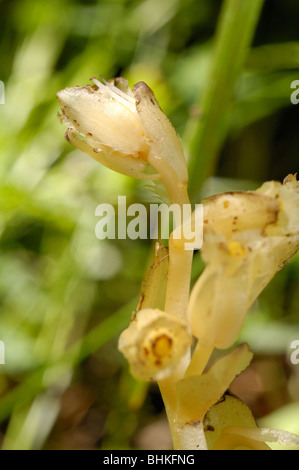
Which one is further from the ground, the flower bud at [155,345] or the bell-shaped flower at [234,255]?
the bell-shaped flower at [234,255]

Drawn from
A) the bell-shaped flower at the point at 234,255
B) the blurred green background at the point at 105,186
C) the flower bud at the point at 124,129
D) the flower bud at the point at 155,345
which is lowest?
the flower bud at the point at 155,345

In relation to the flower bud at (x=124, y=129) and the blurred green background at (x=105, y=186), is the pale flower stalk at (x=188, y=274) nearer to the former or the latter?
the flower bud at (x=124, y=129)

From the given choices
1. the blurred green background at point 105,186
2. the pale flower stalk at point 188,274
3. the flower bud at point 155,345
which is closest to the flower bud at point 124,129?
the pale flower stalk at point 188,274

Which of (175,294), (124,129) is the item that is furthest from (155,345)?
(124,129)

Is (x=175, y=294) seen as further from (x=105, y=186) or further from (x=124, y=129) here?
(x=105, y=186)

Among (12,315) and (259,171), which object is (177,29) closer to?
(259,171)

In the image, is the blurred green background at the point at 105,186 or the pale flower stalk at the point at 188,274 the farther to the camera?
the blurred green background at the point at 105,186
